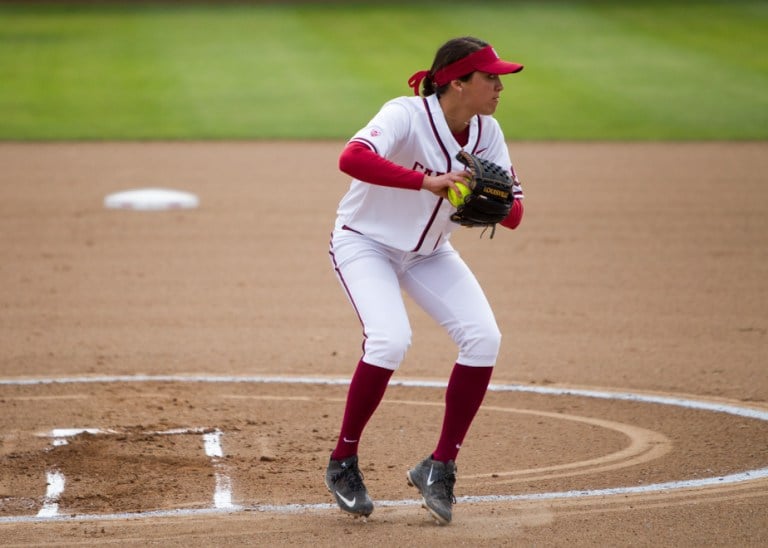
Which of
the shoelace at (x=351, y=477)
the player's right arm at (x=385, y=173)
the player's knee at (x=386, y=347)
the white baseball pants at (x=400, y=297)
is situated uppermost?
the player's right arm at (x=385, y=173)

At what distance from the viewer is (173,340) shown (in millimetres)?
7918

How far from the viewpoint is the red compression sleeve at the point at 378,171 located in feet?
14.9

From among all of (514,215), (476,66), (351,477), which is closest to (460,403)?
(351,477)

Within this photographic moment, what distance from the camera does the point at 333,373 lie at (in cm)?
720

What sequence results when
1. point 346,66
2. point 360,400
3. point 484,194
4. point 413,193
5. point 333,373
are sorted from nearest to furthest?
point 484,194 → point 360,400 → point 413,193 → point 333,373 → point 346,66

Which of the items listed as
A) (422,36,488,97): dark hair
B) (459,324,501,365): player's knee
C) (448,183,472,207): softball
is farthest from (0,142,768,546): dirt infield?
(422,36,488,97): dark hair

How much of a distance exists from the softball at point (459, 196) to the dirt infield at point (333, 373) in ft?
4.12

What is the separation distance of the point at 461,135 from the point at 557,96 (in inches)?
574

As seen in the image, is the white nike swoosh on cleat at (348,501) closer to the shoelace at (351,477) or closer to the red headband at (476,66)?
the shoelace at (351,477)

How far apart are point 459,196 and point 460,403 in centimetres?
87

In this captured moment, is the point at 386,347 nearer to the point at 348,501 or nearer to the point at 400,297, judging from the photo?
the point at 400,297

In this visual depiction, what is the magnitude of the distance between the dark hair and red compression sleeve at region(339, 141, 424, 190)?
1.71 ft

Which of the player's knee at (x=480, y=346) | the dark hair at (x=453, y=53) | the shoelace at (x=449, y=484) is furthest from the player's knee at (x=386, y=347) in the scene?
the dark hair at (x=453, y=53)

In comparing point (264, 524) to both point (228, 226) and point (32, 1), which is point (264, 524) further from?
point (32, 1)
